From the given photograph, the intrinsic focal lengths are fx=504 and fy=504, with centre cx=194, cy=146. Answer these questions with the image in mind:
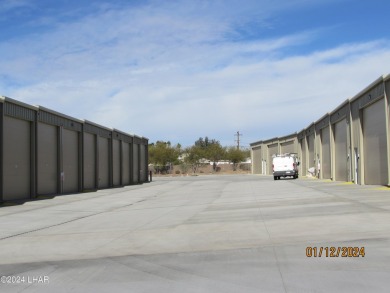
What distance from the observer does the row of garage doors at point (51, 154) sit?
91.6 feet

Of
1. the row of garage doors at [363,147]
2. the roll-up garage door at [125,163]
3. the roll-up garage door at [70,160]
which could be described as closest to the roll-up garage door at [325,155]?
the row of garage doors at [363,147]

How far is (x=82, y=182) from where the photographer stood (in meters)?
40.0

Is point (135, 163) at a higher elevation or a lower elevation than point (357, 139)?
lower

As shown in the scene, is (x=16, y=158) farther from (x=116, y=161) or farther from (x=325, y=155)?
(x=325, y=155)

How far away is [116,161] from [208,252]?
1696 inches

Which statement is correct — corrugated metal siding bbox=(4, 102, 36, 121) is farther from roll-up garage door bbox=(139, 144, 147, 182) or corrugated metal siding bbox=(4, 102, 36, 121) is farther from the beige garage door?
the beige garage door

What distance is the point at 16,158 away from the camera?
2878 centimetres

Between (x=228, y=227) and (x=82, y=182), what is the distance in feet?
92.9

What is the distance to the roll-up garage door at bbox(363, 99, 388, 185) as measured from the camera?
28.2 m

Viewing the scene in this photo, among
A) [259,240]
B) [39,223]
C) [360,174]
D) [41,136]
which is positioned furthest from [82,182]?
[259,240]

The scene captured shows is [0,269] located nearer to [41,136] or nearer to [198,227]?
[198,227]

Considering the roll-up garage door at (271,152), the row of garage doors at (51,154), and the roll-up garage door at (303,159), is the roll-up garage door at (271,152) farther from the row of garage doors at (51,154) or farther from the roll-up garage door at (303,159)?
the row of garage doors at (51,154)
